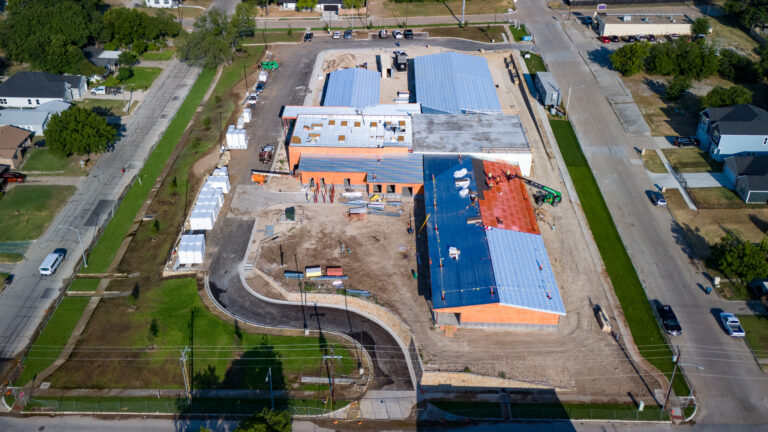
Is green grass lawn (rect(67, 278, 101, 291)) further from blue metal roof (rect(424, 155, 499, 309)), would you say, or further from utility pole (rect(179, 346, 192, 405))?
blue metal roof (rect(424, 155, 499, 309))

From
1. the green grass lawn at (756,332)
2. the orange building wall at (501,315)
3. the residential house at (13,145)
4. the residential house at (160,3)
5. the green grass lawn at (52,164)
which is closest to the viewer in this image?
the green grass lawn at (756,332)

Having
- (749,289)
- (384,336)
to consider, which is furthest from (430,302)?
(749,289)

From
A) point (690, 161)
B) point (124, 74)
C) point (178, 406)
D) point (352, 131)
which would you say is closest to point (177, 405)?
Result: point (178, 406)

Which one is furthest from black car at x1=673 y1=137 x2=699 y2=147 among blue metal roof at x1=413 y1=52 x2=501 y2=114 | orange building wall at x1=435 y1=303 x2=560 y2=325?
orange building wall at x1=435 y1=303 x2=560 y2=325

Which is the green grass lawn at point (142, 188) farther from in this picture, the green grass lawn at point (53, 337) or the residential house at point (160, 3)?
the residential house at point (160, 3)

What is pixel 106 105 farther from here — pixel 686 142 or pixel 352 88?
pixel 686 142

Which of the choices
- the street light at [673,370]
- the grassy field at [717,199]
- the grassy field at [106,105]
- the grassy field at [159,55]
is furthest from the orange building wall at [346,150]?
the grassy field at [159,55]

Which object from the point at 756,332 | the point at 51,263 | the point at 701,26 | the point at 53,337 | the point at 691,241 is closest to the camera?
the point at 756,332
